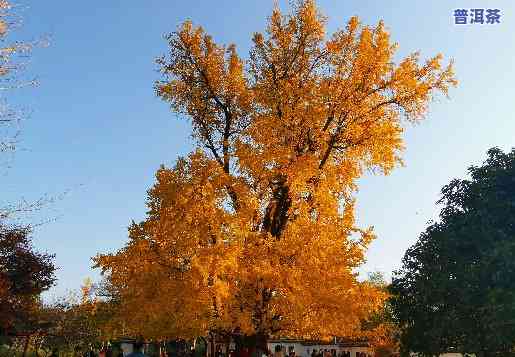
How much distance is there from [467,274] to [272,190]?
12899 mm

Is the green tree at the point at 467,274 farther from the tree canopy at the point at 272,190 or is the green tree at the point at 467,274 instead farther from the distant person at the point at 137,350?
the distant person at the point at 137,350

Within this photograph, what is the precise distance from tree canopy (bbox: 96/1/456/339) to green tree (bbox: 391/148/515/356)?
32.0 feet

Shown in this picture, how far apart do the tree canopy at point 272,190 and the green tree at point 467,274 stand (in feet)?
32.0

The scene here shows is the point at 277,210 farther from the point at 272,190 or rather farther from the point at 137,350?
the point at 137,350

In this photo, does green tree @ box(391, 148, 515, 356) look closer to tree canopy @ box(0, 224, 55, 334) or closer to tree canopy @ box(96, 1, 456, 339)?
tree canopy @ box(96, 1, 456, 339)

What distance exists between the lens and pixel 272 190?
20.3m

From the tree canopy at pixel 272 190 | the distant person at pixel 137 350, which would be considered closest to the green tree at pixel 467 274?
the tree canopy at pixel 272 190

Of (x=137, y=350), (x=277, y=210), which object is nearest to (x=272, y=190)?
(x=277, y=210)

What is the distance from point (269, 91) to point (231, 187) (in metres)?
3.73

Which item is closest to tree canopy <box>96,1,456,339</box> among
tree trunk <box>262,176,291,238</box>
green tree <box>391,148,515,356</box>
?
tree trunk <box>262,176,291,238</box>

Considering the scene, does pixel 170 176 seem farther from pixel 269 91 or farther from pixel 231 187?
pixel 269 91

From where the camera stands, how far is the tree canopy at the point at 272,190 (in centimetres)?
1666

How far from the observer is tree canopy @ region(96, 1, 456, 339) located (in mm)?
16656

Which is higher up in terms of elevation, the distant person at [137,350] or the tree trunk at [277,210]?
the tree trunk at [277,210]
